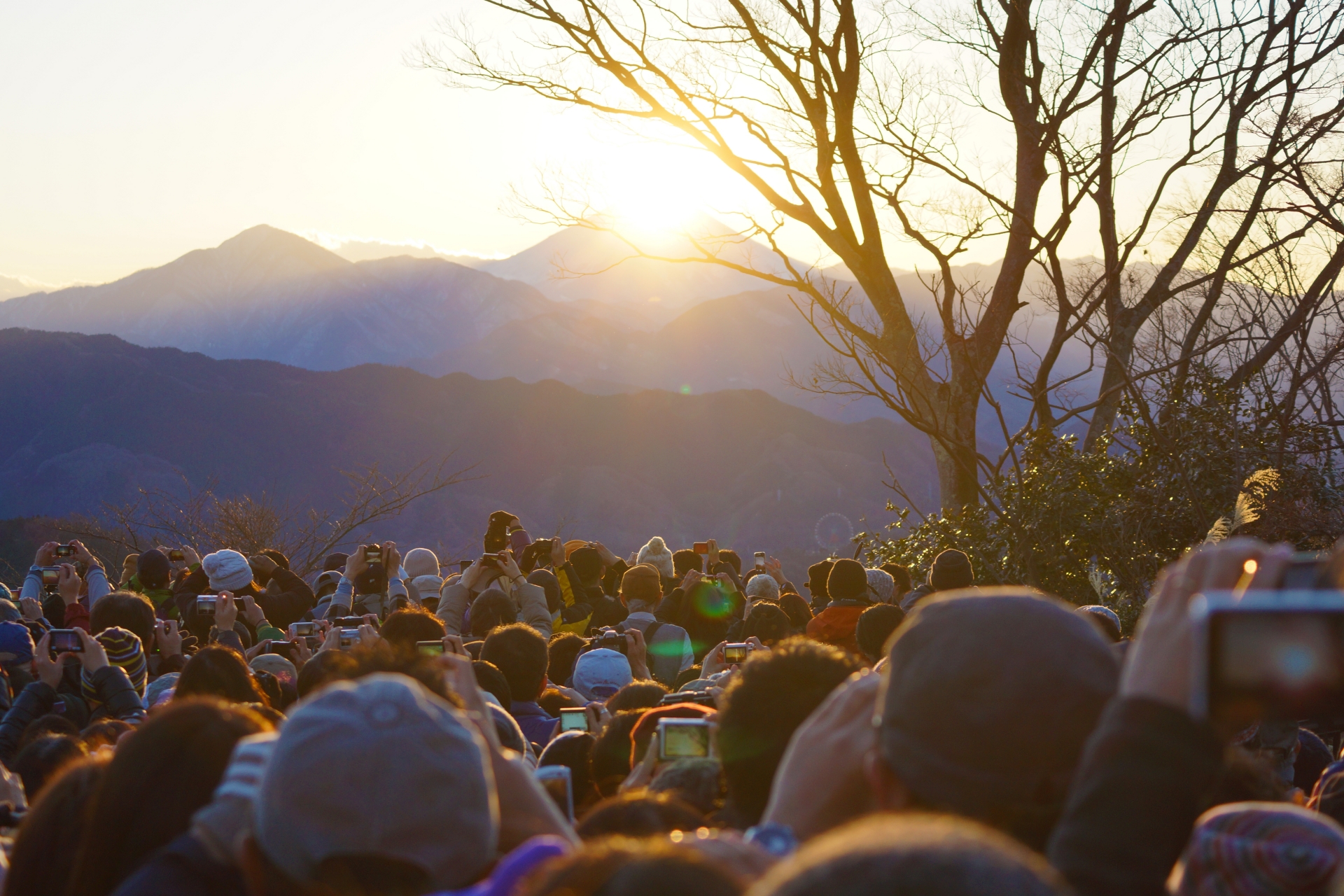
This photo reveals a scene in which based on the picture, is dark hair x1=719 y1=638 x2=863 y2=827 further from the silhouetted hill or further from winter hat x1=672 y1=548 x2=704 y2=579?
the silhouetted hill

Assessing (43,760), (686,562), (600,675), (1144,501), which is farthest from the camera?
(686,562)

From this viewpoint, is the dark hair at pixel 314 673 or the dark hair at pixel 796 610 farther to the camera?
the dark hair at pixel 796 610

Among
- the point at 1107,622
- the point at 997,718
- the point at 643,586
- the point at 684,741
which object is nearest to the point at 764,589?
the point at 643,586

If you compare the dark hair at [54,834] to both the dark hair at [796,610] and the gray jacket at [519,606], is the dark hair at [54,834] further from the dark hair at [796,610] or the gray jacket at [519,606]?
the dark hair at [796,610]

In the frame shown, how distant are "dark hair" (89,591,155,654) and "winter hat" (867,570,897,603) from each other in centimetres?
457

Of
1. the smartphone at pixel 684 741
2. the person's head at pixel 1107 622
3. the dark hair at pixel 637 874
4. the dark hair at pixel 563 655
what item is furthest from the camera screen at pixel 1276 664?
the dark hair at pixel 563 655

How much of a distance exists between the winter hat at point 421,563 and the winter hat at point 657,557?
186cm

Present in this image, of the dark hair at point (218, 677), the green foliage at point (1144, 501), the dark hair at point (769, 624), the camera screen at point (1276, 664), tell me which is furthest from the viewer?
the green foliage at point (1144, 501)

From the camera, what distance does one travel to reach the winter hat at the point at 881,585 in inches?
290

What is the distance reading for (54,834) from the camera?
1752mm

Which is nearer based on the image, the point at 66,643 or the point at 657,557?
the point at 66,643

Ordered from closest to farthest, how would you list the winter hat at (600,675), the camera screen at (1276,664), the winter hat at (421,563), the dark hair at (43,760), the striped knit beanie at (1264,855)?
1. the camera screen at (1276,664)
2. the striped knit beanie at (1264,855)
3. the dark hair at (43,760)
4. the winter hat at (600,675)
5. the winter hat at (421,563)

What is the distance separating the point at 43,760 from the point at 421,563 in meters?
5.68

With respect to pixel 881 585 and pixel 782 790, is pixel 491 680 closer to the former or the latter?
pixel 782 790
